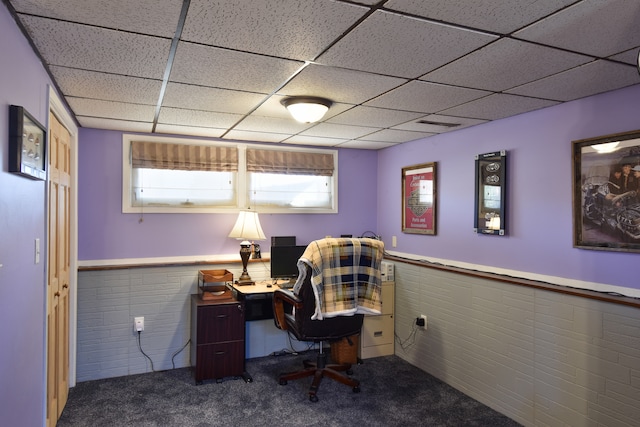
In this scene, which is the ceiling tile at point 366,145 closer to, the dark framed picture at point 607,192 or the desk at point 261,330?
the desk at point 261,330

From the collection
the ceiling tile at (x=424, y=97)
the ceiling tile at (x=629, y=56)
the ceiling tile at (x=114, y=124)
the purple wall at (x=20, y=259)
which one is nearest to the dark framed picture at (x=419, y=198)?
the ceiling tile at (x=424, y=97)

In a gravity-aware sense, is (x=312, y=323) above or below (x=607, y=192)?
below

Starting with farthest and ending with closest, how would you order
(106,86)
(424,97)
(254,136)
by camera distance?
(254,136), (424,97), (106,86)

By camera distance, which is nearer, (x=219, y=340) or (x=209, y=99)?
(x=209, y=99)

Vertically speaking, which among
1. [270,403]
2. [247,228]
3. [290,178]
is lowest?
[270,403]

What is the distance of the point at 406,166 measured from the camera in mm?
4457

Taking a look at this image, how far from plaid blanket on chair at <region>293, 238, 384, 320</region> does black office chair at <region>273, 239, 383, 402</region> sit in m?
0.02

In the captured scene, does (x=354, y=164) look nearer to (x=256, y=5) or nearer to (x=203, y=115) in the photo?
(x=203, y=115)

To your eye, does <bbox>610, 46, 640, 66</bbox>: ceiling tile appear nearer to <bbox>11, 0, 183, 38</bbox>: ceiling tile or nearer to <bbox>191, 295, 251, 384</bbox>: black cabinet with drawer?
<bbox>11, 0, 183, 38</bbox>: ceiling tile

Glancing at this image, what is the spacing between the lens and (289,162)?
455cm

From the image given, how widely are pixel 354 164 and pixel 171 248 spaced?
2151 millimetres

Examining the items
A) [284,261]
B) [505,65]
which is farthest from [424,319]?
[505,65]

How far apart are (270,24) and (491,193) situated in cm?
235

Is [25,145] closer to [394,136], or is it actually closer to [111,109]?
[111,109]
